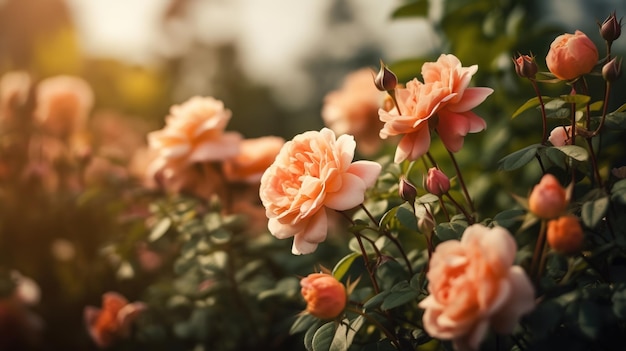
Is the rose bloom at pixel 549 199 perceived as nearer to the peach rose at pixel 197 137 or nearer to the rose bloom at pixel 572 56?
the rose bloom at pixel 572 56

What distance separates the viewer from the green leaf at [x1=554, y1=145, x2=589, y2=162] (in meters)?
0.72

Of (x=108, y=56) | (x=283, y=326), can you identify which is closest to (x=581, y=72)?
(x=283, y=326)

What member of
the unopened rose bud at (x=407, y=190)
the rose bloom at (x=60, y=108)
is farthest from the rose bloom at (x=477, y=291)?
the rose bloom at (x=60, y=108)

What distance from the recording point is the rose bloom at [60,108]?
174 cm

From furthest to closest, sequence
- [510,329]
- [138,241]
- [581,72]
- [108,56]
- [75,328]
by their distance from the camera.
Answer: [108,56] < [75,328] < [138,241] < [581,72] < [510,329]

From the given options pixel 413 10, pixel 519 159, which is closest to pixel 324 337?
pixel 519 159

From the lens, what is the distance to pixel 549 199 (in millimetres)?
635

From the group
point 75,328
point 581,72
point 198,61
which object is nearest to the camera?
point 581,72

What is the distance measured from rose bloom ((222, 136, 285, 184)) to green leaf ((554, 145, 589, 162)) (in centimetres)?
68

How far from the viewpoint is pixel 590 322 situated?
625mm

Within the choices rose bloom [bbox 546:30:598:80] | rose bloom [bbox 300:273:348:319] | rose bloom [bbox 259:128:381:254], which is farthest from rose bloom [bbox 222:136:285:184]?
rose bloom [bbox 546:30:598:80]

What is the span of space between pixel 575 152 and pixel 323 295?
0.34 metres

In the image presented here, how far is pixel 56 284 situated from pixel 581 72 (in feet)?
4.99

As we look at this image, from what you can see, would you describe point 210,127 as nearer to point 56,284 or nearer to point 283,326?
point 283,326
